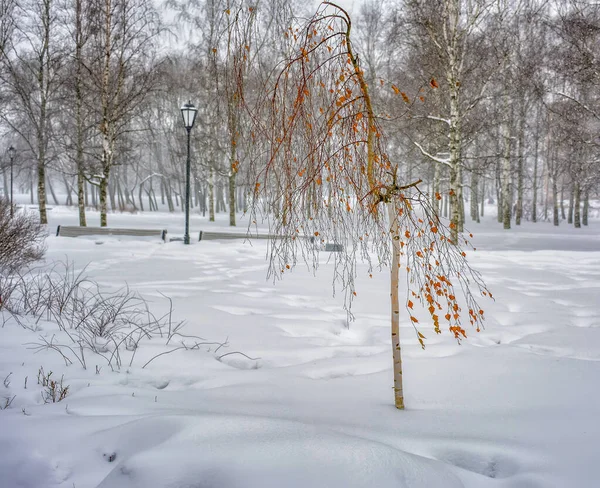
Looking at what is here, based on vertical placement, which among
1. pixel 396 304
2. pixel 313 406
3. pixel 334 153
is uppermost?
pixel 334 153

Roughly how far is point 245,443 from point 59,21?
16.6m

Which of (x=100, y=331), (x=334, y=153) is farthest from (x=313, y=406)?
(x=100, y=331)

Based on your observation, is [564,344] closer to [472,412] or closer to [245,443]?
[472,412]

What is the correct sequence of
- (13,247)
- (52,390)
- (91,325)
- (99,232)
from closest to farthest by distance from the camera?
(52,390) < (91,325) < (13,247) < (99,232)

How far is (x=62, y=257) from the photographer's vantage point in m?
7.34

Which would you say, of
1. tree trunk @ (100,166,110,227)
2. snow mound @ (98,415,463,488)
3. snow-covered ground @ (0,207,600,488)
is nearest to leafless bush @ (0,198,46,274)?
snow-covered ground @ (0,207,600,488)

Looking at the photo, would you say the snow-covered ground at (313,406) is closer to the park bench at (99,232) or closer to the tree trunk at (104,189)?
the park bench at (99,232)

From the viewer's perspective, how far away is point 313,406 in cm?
220

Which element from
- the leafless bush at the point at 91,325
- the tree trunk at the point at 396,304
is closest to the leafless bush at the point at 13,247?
the leafless bush at the point at 91,325

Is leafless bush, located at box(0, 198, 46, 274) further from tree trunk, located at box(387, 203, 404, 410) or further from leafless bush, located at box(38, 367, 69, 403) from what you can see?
tree trunk, located at box(387, 203, 404, 410)

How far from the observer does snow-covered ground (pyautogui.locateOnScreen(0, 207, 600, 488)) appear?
1.47 meters

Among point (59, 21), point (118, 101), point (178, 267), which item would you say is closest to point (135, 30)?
point (118, 101)

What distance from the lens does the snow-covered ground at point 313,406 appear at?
1.47m

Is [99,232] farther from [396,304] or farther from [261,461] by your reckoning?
[261,461]
